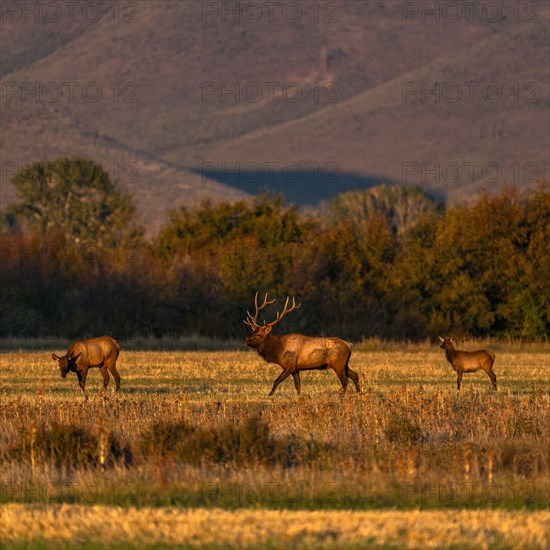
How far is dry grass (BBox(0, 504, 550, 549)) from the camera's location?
10613 mm

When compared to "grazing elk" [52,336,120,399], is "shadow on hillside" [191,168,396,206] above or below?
above

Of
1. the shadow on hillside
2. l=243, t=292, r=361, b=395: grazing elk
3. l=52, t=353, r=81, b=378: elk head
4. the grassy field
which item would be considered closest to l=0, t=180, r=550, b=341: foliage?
l=52, t=353, r=81, b=378: elk head

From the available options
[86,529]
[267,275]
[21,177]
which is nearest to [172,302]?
[267,275]

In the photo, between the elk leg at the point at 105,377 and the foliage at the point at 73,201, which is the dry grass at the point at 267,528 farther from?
the foliage at the point at 73,201

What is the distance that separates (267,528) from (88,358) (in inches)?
511

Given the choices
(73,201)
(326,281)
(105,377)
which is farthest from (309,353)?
(73,201)

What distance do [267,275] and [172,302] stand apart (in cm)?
395

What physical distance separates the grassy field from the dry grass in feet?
0.06

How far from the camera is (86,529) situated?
11.1 meters

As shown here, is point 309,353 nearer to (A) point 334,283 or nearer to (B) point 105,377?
(B) point 105,377

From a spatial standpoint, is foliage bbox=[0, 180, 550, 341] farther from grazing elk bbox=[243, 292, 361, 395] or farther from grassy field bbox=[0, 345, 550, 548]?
grassy field bbox=[0, 345, 550, 548]

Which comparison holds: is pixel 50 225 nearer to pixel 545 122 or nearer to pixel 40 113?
pixel 40 113

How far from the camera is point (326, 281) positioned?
5278 cm

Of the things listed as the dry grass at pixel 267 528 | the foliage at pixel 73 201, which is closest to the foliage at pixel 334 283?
the foliage at pixel 73 201
